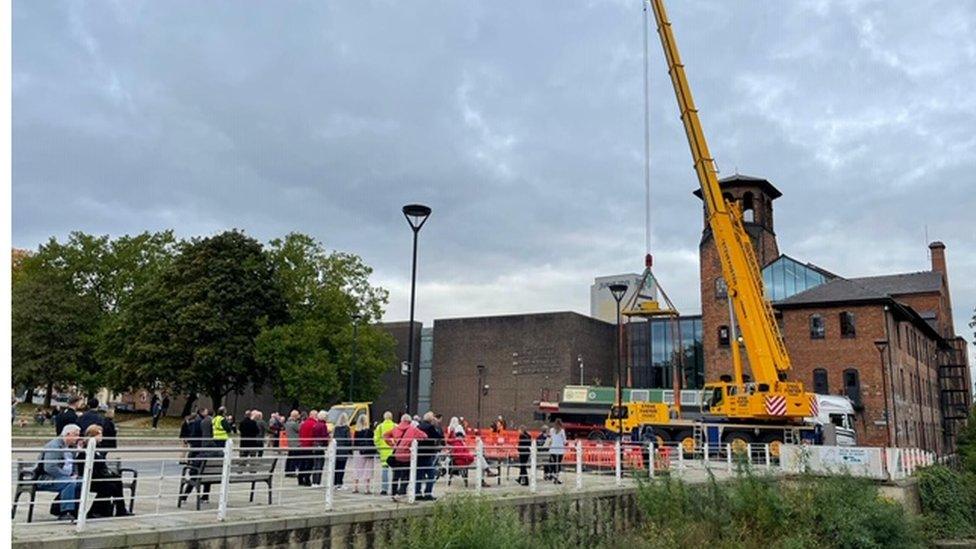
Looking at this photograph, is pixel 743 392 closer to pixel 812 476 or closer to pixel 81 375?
pixel 812 476

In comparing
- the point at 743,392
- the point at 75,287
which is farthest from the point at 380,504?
the point at 75,287

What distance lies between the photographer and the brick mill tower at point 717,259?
47.8 meters

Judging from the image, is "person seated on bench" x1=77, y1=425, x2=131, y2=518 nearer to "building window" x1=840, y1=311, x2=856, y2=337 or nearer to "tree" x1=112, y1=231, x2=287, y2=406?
"tree" x1=112, y1=231, x2=287, y2=406

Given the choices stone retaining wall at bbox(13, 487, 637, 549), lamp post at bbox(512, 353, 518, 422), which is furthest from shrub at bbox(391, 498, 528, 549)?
lamp post at bbox(512, 353, 518, 422)

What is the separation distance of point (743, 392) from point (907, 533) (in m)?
11.4

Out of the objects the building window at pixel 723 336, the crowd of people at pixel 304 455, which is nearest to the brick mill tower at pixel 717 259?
the building window at pixel 723 336

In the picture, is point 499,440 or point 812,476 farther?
point 499,440

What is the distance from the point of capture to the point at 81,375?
4781 cm

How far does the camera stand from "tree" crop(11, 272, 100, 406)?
4775cm

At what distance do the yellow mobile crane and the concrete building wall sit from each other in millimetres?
24480

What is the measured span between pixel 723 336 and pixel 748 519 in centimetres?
3293

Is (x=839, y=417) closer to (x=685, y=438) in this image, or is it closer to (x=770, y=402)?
(x=685, y=438)

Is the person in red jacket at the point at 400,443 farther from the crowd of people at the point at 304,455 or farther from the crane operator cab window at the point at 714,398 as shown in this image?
the crane operator cab window at the point at 714,398

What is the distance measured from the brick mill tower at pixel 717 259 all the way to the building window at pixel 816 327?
459 cm
